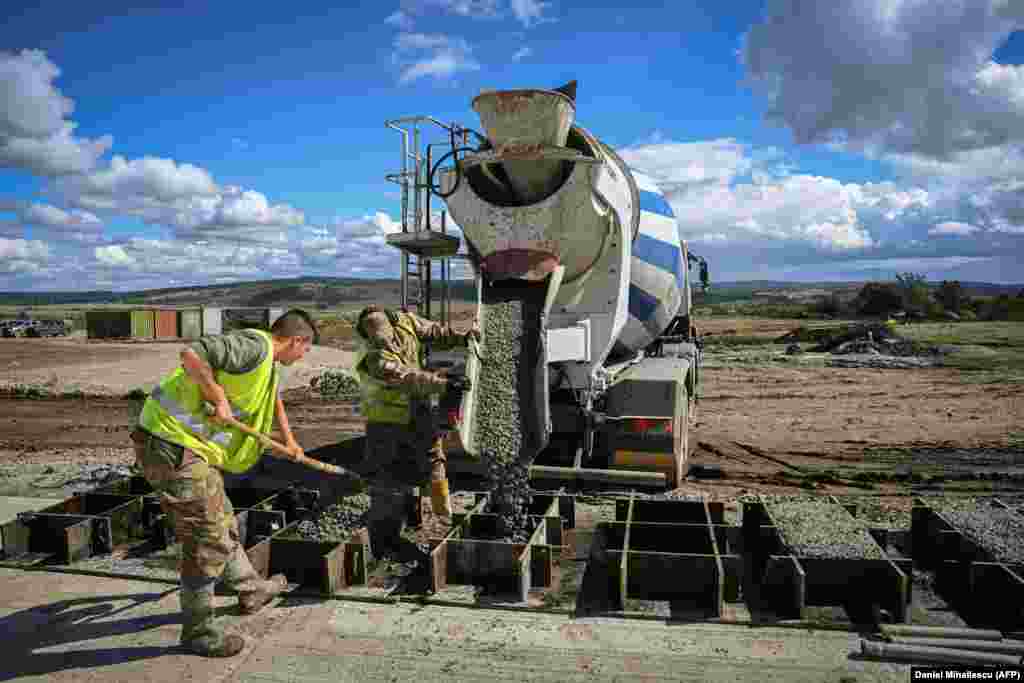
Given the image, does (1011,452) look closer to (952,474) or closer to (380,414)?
(952,474)

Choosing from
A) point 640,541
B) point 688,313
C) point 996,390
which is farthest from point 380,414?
point 996,390

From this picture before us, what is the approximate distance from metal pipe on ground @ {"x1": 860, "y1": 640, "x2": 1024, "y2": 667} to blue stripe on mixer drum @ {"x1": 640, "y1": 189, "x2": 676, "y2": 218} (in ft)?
15.1

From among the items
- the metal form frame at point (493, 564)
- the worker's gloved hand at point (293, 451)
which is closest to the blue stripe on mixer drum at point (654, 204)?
the metal form frame at point (493, 564)

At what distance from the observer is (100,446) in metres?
10.1

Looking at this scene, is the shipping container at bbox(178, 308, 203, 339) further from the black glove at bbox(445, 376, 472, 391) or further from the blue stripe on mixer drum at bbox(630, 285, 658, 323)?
the black glove at bbox(445, 376, 472, 391)

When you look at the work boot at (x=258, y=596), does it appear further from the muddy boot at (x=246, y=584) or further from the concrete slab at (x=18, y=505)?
the concrete slab at (x=18, y=505)

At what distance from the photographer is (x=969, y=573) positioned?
15.1 feet

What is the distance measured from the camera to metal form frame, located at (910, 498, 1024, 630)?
438cm

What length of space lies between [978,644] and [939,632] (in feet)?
0.65

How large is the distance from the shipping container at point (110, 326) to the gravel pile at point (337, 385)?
21377 millimetres

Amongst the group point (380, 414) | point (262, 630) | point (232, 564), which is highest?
point (380, 414)

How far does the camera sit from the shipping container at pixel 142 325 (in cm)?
3394

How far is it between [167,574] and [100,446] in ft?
19.7

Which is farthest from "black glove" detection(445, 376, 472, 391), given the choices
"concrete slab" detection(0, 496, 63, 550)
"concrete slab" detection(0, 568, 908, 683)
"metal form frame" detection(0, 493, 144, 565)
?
"concrete slab" detection(0, 496, 63, 550)
